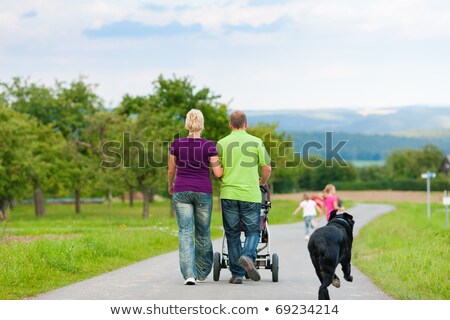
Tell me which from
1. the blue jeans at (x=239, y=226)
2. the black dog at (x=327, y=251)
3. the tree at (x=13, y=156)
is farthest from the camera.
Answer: the tree at (x=13, y=156)

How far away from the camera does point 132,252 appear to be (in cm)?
1744

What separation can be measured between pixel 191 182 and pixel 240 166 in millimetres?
662

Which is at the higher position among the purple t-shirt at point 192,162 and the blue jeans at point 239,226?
the purple t-shirt at point 192,162

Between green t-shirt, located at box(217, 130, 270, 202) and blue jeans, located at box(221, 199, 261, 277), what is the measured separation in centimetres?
10

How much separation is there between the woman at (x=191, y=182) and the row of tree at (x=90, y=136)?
3179cm

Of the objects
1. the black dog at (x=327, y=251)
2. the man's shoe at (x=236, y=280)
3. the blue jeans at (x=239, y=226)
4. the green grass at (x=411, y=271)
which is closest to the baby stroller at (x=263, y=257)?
the blue jeans at (x=239, y=226)

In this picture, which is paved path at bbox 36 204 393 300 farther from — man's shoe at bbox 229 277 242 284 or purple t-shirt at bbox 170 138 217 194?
purple t-shirt at bbox 170 138 217 194

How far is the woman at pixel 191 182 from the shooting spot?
11461 mm

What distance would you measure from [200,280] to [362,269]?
3607 mm

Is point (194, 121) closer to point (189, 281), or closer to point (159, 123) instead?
point (189, 281)

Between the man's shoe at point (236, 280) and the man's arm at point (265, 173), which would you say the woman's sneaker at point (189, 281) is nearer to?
the man's shoe at point (236, 280)

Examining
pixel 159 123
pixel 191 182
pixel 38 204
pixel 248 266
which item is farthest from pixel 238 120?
pixel 38 204

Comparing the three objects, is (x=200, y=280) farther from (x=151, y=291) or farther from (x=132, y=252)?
(x=132, y=252)

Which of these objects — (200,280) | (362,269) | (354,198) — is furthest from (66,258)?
(354,198)
